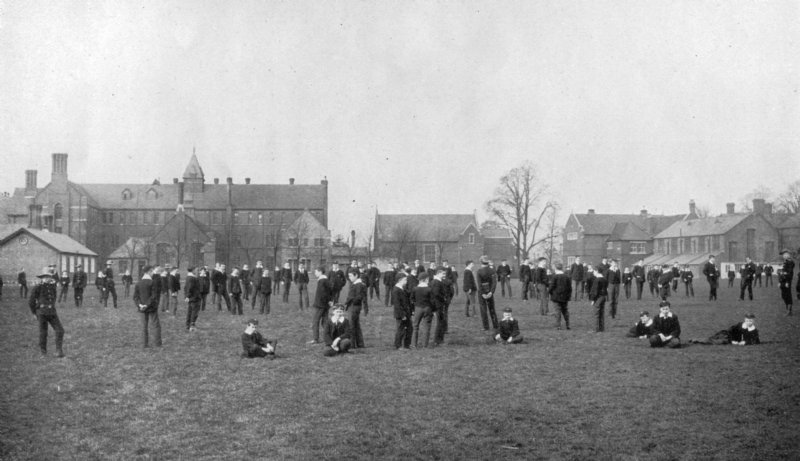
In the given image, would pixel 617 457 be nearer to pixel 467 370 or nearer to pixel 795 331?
pixel 467 370

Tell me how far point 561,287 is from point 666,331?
3747mm

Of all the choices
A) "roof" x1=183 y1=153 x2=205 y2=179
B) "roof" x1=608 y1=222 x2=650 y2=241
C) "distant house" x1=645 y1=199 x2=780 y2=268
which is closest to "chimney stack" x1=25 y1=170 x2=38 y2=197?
"roof" x1=183 y1=153 x2=205 y2=179

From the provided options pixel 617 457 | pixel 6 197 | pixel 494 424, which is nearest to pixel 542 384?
pixel 494 424

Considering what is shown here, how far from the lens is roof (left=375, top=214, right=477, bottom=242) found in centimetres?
9312

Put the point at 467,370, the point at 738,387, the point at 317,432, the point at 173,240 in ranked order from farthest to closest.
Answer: the point at 173,240 < the point at 467,370 < the point at 738,387 < the point at 317,432

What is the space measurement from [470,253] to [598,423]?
8440 centimetres

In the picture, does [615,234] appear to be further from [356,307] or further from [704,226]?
[356,307]

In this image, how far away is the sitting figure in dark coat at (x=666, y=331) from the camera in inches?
564

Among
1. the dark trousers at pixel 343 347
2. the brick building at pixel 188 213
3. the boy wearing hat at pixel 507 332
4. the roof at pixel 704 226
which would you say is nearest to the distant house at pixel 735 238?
the roof at pixel 704 226

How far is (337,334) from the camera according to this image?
1441 cm

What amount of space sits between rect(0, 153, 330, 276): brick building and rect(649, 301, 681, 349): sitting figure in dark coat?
71.7 metres

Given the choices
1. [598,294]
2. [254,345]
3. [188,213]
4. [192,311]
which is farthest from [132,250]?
[598,294]

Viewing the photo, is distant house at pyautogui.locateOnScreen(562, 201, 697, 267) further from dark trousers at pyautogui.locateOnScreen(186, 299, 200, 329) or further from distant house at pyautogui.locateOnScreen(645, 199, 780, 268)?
dark trousers at pyautogui.locateOnScreen(186, 299, 200, 329)

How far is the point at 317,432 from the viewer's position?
813 centimetres
